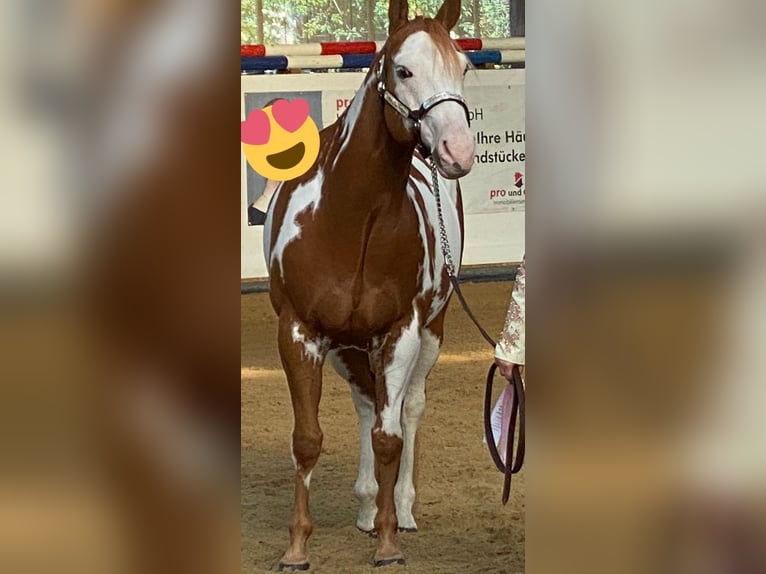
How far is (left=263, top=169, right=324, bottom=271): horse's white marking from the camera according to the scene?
2.91 metres

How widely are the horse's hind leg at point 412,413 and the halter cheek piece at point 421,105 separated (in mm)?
731

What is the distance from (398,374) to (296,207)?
1.67ft

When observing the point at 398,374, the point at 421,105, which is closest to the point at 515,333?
the point at 421,105

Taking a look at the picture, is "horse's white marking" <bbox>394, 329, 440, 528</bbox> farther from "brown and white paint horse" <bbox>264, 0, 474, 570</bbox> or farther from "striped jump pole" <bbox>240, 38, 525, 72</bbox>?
"striped jump pole" <bbox>240, 38, 525, 72</bbox>

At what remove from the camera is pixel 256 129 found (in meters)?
2.60

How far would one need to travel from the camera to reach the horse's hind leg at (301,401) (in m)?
2.91

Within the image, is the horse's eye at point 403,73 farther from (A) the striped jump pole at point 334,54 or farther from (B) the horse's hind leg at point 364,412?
(A) the striped jump pole at point 334,54

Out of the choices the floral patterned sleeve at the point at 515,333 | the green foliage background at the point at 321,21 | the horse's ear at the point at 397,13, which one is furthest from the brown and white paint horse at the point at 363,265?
the green foliage background at the point at 321,21

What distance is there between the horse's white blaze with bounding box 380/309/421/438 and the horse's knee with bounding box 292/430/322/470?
0.17 metres
